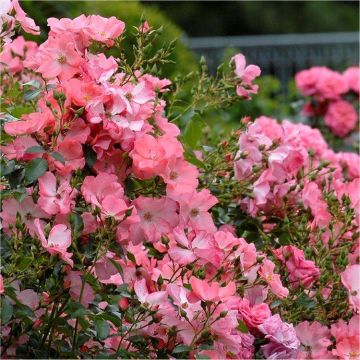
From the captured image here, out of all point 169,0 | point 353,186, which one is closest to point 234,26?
point 169,0

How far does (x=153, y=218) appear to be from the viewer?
181 cm

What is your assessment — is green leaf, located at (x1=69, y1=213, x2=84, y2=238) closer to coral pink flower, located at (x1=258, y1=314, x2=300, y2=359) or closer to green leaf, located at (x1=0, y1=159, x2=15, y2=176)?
green leaf, located at (x1=0, y1=159, x2=15, y2=176)

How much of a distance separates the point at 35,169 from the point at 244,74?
2.36 feet

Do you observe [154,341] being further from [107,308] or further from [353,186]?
[353,186]

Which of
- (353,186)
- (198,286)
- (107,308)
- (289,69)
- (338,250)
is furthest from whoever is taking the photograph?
(289,69)

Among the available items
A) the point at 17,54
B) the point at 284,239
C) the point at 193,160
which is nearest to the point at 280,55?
the point at 17,54

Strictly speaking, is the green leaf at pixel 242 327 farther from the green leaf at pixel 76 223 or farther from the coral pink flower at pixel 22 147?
the coral pink flower at pixel 22 147

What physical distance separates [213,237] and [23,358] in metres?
0.40

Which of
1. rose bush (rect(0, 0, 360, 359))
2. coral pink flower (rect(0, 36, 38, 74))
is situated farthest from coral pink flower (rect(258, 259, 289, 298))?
coral pink flower (rect(0, 36, 38, 74))

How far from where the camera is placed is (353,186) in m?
2.29

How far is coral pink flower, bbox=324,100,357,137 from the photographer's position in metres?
4.68

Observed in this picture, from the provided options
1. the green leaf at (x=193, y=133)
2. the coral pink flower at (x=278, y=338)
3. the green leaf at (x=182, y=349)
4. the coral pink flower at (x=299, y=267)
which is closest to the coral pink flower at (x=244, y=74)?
the green leaf at (x=193, y=133)

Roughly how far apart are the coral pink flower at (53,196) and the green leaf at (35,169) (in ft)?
0.06

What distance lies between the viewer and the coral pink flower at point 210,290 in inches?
66.8
